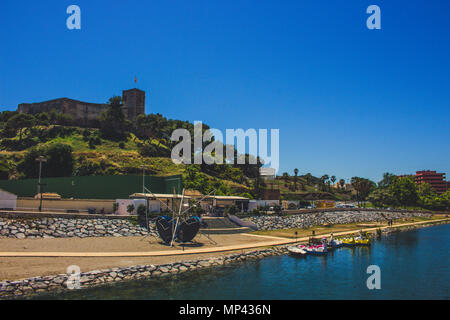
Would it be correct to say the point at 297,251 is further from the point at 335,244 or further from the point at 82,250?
the point at 82,250

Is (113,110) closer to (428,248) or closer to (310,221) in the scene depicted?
(310,221)

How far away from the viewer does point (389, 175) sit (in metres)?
190

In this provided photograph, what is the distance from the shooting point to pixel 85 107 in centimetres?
14300

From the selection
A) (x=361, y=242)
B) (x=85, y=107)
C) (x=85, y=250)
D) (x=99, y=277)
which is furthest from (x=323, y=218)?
(x=85, y=107)

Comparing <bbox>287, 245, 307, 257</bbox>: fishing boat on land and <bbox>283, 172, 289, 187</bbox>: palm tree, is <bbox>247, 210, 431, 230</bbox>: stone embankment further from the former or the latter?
<bbox>283, 172, 289, 187</bbox>: palm tree

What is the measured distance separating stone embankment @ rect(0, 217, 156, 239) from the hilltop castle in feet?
343

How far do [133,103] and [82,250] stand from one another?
12149 centimetres

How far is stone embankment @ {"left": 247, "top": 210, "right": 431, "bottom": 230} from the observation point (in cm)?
6606

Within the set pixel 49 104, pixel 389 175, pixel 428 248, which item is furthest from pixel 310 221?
pixel 389 175

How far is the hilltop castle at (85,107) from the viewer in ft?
456

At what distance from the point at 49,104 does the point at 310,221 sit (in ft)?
396

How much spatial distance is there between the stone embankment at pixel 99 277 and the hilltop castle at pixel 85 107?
121729mm

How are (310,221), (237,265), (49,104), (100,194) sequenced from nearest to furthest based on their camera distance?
1. (237,265)
2. (100,194)
3. (310,221)
4. (49,104)

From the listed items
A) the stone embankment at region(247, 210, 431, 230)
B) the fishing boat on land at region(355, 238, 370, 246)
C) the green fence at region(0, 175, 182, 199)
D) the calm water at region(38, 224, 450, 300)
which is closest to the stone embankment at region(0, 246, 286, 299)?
the calm water at region(38, 224, 450, 300)
